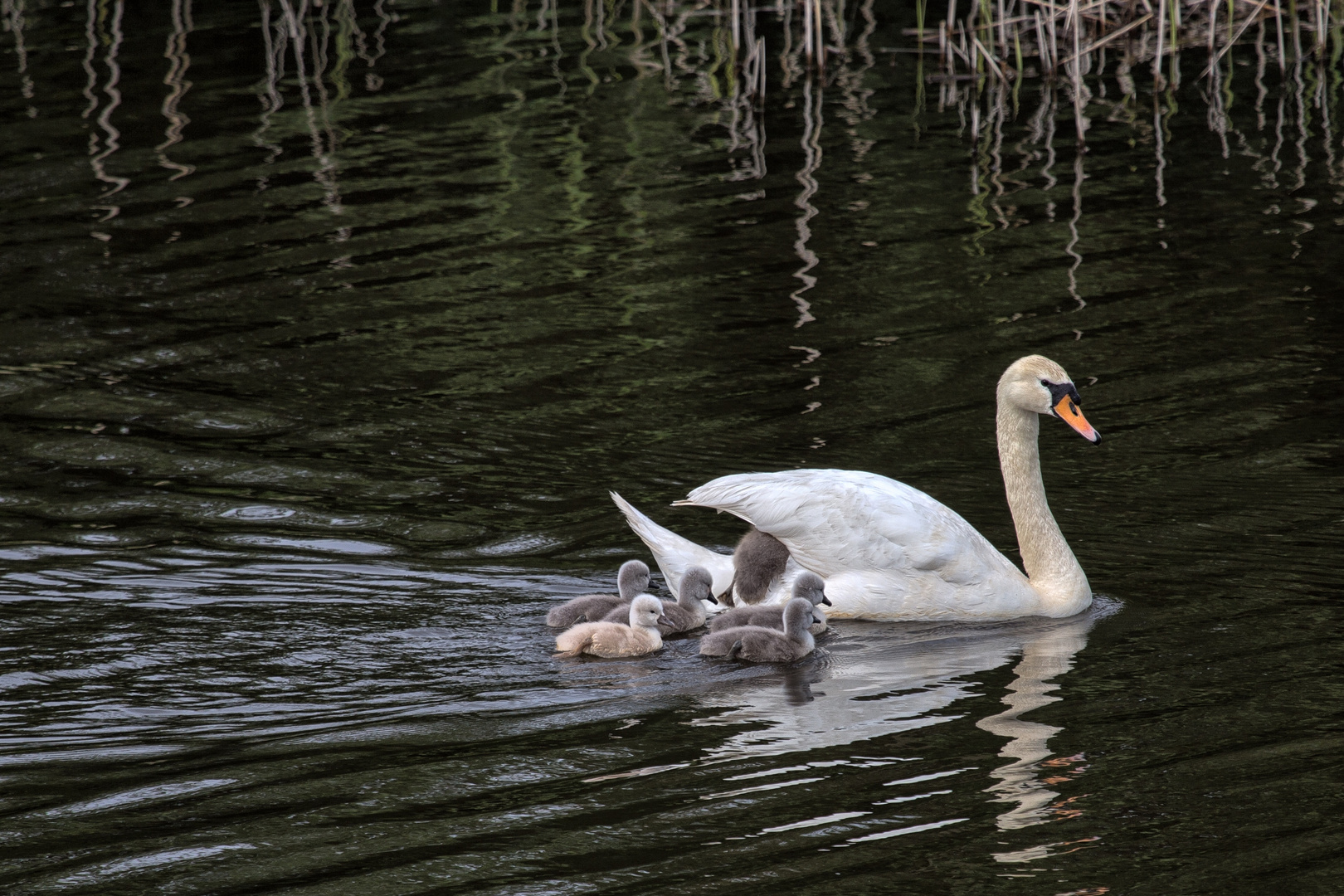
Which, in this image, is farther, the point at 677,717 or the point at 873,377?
the point at 873,377

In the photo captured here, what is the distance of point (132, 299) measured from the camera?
1245cm

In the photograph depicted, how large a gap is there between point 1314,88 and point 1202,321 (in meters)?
7.97

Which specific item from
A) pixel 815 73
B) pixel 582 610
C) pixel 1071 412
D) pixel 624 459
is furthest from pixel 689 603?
pixel 815 73

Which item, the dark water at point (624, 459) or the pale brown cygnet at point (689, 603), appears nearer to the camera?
the dark water at point (624, 459)

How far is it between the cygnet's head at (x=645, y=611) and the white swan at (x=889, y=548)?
1.50 feet

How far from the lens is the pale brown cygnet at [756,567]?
751cm

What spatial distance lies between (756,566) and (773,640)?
0.79 meters

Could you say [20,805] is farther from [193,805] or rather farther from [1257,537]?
[1257,537]

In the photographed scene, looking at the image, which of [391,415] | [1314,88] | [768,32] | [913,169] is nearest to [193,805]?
[391,415]

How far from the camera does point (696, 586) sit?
7258 mm

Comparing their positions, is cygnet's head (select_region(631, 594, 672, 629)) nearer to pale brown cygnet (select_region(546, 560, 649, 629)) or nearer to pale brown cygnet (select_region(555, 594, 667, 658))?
pale brown cygnet (select_region(555, 594, 667, 658))

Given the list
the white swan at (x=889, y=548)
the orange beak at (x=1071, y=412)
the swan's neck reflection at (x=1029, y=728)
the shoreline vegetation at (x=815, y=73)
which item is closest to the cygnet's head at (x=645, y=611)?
the white swan at (x=889, y=548)

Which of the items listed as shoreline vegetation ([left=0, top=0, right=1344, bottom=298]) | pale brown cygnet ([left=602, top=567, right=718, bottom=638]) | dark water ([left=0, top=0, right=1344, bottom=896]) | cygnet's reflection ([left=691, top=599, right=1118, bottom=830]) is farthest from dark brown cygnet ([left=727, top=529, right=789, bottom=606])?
shoreline vegetation ([left=0, top=0, right=1344, bottom=298])

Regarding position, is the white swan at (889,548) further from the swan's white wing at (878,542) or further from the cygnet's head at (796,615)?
the cygnet's head at (796,615)
